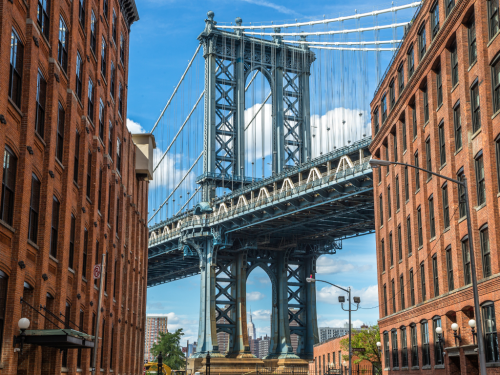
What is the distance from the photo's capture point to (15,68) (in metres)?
22.3

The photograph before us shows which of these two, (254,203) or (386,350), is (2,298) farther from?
(254,203)

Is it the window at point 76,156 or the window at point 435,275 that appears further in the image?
the window at point 435,275

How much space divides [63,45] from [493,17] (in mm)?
17449

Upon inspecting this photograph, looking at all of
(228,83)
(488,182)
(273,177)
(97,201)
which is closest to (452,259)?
(488,182)

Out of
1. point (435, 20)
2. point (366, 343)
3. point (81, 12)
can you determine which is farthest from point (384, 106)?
point (81, 12)

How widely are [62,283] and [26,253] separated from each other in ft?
14.4

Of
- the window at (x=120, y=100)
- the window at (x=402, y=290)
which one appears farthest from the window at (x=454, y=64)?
the window at (x=120, y=100)

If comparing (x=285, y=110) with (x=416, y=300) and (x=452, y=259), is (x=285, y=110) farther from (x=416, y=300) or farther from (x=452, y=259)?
(x=452, y=259)

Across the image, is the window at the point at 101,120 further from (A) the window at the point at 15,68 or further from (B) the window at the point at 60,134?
(A) the window at the point at 15,68

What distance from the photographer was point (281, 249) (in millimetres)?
92875

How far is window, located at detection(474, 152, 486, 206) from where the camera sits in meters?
29.5

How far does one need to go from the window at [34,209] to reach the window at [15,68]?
2.94 m

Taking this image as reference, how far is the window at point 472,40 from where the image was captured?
102 ft

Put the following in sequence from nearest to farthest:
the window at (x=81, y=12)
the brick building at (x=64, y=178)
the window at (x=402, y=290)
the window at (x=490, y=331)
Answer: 1. the brick building at (x=64, y=178)
2. the window at (x=490, y=331)
3. the window at (x=81, y=12)
4. the window at (x=402, y=290)
